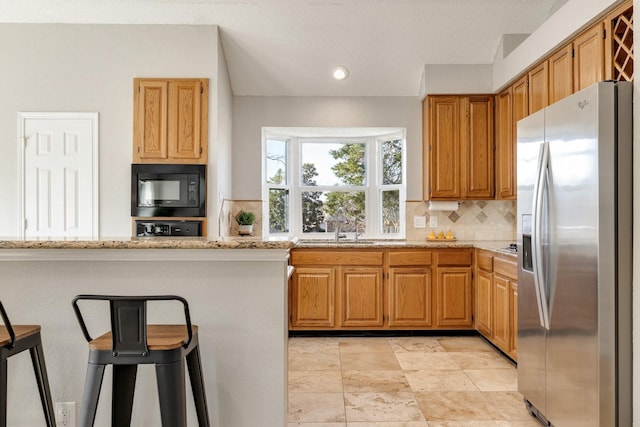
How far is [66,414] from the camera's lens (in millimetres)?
1943

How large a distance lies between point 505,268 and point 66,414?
303cm

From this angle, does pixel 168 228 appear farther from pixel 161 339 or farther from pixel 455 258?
pixel 455 258

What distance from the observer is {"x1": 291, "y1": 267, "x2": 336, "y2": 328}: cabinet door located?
4340 millimetres

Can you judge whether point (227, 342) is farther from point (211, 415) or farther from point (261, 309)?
point (211, 415)

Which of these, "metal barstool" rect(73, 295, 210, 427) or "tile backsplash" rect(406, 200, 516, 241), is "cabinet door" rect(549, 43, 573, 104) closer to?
"tile backsplash" rect(406, 200, 516, 241)

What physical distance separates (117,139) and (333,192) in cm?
234

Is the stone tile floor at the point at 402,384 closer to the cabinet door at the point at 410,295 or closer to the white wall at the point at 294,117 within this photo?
the cabinet door at the point at 410,295

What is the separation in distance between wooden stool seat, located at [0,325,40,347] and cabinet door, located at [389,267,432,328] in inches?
123

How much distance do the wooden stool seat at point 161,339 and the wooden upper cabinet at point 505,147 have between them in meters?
3.31

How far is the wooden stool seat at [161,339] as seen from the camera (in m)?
1.58

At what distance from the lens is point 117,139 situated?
155 inches

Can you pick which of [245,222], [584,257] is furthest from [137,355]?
[245,222]

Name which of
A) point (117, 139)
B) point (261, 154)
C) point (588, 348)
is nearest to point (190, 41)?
point (117, 139)

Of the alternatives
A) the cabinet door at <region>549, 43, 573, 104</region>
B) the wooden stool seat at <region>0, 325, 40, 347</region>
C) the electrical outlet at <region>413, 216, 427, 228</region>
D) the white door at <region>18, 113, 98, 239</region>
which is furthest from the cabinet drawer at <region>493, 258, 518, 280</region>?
the white door at <region>18, 113, 98, 239</region>
